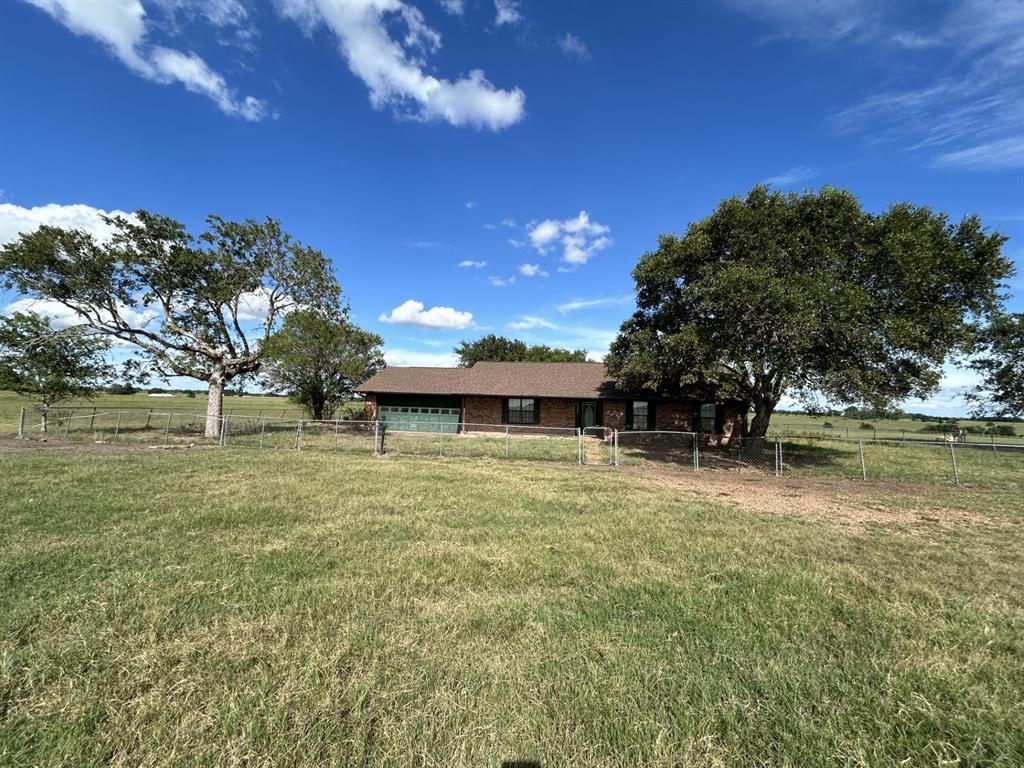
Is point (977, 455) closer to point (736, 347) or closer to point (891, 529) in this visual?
point (736, 347)

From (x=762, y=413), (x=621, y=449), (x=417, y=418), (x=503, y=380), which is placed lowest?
(x=621, y=449)

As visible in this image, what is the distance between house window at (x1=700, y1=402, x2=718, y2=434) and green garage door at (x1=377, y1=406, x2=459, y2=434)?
1392 centimetres

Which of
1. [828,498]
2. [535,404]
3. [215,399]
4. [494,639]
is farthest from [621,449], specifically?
[215,399]

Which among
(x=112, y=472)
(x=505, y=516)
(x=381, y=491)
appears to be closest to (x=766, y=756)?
(x=505, y=516)

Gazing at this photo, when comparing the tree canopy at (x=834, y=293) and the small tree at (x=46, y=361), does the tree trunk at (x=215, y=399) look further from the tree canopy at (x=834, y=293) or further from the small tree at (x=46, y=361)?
the tree canopy at (x=834, y=293)

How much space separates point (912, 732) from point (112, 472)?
14.2 meters

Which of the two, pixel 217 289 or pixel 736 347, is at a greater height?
pixel 217 289

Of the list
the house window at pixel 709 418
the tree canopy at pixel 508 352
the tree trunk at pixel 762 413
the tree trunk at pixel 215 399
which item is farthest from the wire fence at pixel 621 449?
the tree canopy at pixel 508 352

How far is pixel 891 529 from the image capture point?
A: 756 cm

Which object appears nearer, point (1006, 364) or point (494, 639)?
point (494, 639)

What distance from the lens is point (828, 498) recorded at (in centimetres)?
1027

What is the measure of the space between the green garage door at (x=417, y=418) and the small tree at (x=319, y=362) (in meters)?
3.45

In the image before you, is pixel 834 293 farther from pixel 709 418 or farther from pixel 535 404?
pixel 535 404

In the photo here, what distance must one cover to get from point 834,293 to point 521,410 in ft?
52.3
